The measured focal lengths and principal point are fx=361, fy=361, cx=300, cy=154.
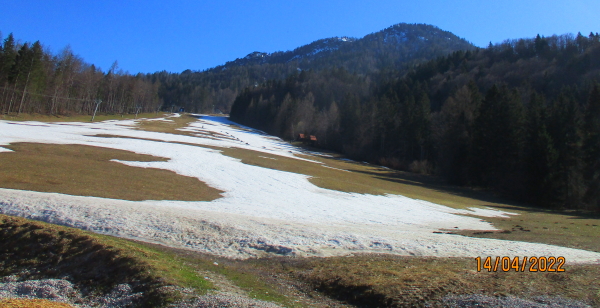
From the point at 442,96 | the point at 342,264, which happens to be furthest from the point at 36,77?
the point at 442,96

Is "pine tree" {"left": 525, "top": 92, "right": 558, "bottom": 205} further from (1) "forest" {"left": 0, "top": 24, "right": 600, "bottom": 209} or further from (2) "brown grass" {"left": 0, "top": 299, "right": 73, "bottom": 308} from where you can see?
(2) "brown grass" {"left": 0, "top": 299, "right": 73, "bottom": 308}

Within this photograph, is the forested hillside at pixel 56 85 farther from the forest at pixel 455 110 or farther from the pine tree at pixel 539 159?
the pine tree at pixel 539 159

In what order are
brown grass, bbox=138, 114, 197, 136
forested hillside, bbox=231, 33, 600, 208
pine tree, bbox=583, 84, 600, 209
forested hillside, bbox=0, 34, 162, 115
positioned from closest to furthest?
pine tree, bbox=583, 84, 600, 209
forested hillside, bbox=231, 33, 600, 208
forested hillside, bbox=0, 34, 162, 115
brown grass, bbox=138, 114, 197, 136

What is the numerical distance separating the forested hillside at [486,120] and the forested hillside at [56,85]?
5494 cm

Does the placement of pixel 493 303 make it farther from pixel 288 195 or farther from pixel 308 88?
pixel 308 88

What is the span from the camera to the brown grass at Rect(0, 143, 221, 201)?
21.0 metres

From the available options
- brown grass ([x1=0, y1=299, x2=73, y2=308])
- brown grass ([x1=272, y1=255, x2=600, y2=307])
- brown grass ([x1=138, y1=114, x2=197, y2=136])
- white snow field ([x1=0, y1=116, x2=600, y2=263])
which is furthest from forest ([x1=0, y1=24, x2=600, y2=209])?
brown grass ([x1=0, y1=299, x2=73, y2=308])

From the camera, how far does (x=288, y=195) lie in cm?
2784

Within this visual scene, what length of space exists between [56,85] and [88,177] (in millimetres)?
85331

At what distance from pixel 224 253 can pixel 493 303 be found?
8409mm

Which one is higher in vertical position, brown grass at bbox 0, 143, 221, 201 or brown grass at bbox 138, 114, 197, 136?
brown grass at bbox 138, 114, 197, 136

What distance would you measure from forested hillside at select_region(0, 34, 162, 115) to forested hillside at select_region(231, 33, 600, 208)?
54.9m

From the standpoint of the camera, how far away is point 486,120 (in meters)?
55.5

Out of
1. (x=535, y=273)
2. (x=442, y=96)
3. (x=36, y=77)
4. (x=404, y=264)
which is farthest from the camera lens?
(x=442, y=96)
